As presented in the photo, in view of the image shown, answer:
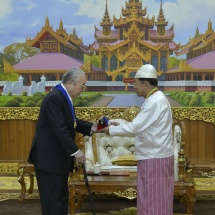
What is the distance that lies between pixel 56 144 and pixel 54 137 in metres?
0.05

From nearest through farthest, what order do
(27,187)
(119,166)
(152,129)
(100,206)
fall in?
(152,129), (100,206), (119,166), (27,187)

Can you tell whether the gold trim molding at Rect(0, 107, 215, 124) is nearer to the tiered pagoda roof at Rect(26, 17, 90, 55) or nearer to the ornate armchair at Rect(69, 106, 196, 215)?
the tiered pagoda roof at Rect(26, 17, 90, 55)

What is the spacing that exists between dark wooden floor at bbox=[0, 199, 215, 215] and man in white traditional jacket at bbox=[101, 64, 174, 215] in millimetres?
1572

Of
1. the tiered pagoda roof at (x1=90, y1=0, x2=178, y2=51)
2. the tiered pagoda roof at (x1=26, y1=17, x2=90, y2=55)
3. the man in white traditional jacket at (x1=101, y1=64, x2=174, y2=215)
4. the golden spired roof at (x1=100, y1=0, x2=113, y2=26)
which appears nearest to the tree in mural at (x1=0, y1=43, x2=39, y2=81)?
the tiered pagoda roof at (x1=26, y1=17, x2=90, y2=55)

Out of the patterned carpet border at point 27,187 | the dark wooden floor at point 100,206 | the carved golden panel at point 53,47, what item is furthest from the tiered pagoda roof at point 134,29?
the dark wooden floor at point 100,206

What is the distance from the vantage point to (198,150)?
603 centimetres

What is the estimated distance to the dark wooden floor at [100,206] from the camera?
4.18 metres

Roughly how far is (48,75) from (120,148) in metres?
1.89

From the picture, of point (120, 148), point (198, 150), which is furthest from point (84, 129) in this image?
point (198, 150)

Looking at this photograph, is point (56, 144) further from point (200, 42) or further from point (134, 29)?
point (200, 42)

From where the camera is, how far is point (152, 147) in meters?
2.68

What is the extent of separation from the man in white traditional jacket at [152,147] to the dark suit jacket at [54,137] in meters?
0.35

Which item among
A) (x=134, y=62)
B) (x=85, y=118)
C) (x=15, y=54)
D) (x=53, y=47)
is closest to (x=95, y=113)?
(x=85, y=118)

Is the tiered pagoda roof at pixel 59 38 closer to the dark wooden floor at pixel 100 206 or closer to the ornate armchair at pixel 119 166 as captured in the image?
the ornate armchair at pixel 119 166
